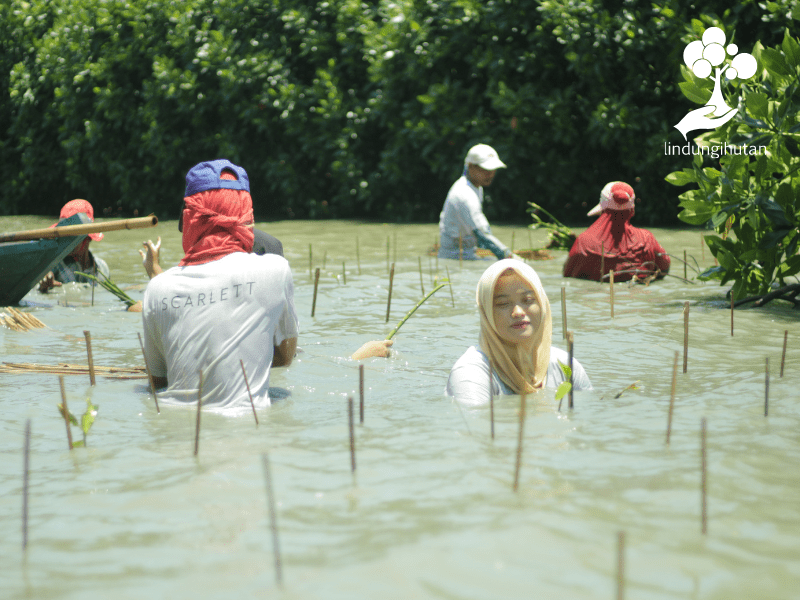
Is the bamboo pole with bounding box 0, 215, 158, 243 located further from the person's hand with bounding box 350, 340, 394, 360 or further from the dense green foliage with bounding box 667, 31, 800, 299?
the dense green foliage with bounding box 667, 31, 800, 299

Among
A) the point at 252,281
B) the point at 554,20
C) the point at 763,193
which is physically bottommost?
the point at 252,281

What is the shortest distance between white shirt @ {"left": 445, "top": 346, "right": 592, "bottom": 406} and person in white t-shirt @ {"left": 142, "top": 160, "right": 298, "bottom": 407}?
1.01m

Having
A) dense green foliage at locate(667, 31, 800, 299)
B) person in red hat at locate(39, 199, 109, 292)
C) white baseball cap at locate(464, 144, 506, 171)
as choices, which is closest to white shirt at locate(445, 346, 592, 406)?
dense green foliage at locate(667, 31, 800, 299)

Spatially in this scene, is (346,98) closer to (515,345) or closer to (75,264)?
(75,264)

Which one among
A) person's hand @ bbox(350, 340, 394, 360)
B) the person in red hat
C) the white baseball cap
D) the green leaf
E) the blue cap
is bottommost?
person's hand @ bbox(350, 340, 394, 360)

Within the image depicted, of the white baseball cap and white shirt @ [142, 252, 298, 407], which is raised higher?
the white baseball cap

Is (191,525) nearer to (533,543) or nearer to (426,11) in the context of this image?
(533,543)

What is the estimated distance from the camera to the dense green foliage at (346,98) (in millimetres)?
15477

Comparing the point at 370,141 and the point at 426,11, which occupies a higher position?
the point at 426,11

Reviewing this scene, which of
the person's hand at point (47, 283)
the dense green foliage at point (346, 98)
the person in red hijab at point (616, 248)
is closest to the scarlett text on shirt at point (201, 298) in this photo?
the person's hand at point (47, 283)

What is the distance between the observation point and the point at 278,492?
12.8 ft

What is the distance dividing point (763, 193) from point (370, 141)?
11923 mm

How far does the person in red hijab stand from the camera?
1028cm

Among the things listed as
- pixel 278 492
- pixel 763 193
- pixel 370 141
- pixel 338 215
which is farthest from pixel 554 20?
pixel 278 492
